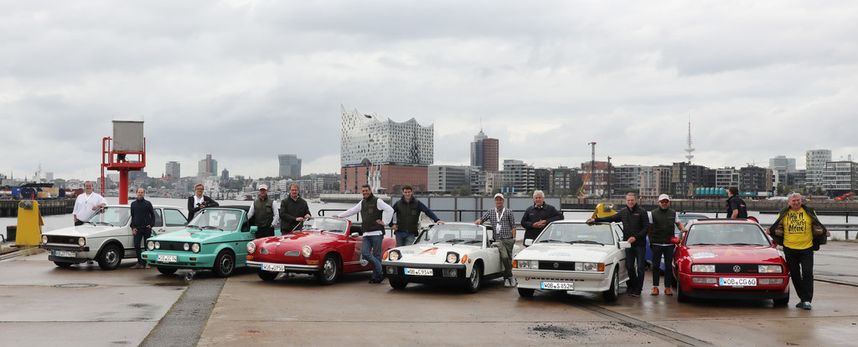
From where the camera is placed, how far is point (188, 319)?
31.2 feet

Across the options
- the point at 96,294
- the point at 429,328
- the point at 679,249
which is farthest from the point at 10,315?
the point at 679,249

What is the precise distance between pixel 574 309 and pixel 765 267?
2837mm

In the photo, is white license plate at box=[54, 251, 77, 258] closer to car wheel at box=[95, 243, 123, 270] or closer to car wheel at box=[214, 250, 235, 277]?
car wheel at box=[95, 243, 123, 270]

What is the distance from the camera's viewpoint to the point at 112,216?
54.2ft

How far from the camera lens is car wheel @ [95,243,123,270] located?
1565 cm

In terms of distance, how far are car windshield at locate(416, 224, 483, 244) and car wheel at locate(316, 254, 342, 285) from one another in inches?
66.0

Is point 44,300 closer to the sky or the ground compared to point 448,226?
closer to the ground

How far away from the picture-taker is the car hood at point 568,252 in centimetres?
1145

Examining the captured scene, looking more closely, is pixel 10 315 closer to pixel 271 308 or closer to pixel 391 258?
pixel 271 308

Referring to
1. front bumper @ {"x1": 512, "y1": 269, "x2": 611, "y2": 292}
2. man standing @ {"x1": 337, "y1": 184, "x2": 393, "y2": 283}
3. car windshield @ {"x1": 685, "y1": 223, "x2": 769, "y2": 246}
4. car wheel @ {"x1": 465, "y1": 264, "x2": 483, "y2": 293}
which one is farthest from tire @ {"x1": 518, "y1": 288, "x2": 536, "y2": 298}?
man standing @ {"x1": 337, "y1": 184, "x2": 393, "y2": 283}

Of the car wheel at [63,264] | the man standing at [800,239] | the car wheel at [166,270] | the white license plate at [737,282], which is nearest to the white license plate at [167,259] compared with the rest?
the car wheel at [166,270]

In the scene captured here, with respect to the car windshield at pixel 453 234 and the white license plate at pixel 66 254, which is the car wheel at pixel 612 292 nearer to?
the car windshield at pixel 453 234

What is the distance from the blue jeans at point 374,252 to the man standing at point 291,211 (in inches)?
72.9

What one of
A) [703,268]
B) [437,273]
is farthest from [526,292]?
[703,268]
